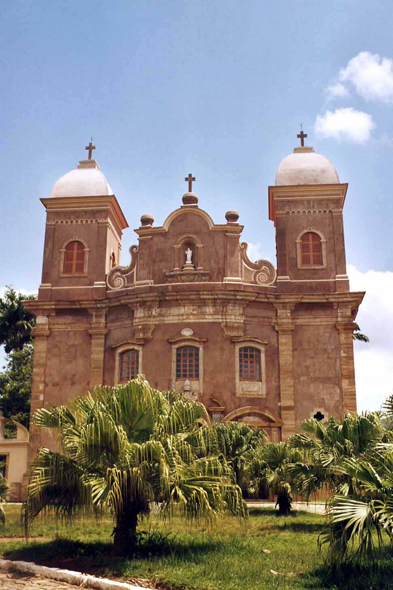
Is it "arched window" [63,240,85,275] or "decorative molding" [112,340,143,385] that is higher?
"arched window" [63,240,85,275]

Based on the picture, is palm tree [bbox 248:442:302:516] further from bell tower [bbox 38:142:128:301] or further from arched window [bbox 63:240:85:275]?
arched window [bbox 63:240:85:275]

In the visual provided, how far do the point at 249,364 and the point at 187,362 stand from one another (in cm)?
239

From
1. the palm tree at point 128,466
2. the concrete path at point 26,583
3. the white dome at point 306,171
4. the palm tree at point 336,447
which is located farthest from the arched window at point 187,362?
the concrete path at point 26,583

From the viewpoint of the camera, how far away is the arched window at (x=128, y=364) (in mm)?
26562

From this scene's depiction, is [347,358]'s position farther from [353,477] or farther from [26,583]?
[26,583]

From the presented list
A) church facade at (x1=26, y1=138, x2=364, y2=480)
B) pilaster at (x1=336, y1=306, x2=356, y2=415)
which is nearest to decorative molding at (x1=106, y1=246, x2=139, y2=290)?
church facade at (x1=26, y1=138, x2=364, y2=480)

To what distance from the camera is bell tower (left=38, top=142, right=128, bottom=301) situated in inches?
1118

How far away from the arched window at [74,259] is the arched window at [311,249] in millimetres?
9203

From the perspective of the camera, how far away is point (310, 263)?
27812 millimetres

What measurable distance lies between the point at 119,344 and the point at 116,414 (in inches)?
582

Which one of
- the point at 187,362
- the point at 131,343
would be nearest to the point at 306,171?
the point at 187,362

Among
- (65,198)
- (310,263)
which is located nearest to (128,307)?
(65,198)

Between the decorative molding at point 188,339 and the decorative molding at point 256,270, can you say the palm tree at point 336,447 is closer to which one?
the decorative molding at point 188,339

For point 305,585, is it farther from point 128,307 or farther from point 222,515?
point 128,307
